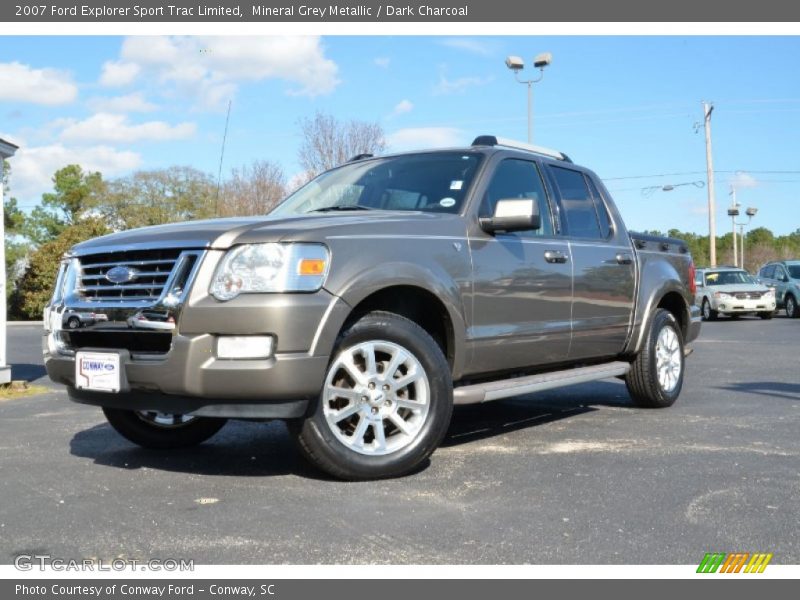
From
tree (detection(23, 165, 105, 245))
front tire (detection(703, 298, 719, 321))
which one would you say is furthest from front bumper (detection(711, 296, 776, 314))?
tree (detection(23, 165, 105, 245))

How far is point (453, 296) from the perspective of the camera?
4.97 m

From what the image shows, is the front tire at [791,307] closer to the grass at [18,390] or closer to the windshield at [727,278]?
the windshield at [727,278]

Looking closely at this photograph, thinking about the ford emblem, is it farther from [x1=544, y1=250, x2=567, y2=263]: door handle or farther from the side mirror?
[x1=544, y1=250, x2=567, y2=263]: door handle

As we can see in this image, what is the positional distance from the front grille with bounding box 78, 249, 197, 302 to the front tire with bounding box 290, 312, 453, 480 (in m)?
0.92

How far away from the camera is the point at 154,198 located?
52.7 m

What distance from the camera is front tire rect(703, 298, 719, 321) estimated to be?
25048 millimetres

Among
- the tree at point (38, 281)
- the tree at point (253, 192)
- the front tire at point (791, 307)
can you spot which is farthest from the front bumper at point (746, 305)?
the tree at point (38, 281)

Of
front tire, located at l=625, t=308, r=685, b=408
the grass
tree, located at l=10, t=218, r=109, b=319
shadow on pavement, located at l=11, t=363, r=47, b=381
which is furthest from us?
tree, located at l=10, t=218, r=109, b=319

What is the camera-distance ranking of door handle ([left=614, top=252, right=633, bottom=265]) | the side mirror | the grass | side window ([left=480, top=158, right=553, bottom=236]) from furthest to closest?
1. the grass
2. door handle ([left=614, top=252, right=633, bottom=265])
3. side window ([left=480, top=158, right=553, bottom=236])
4. the side mirror
